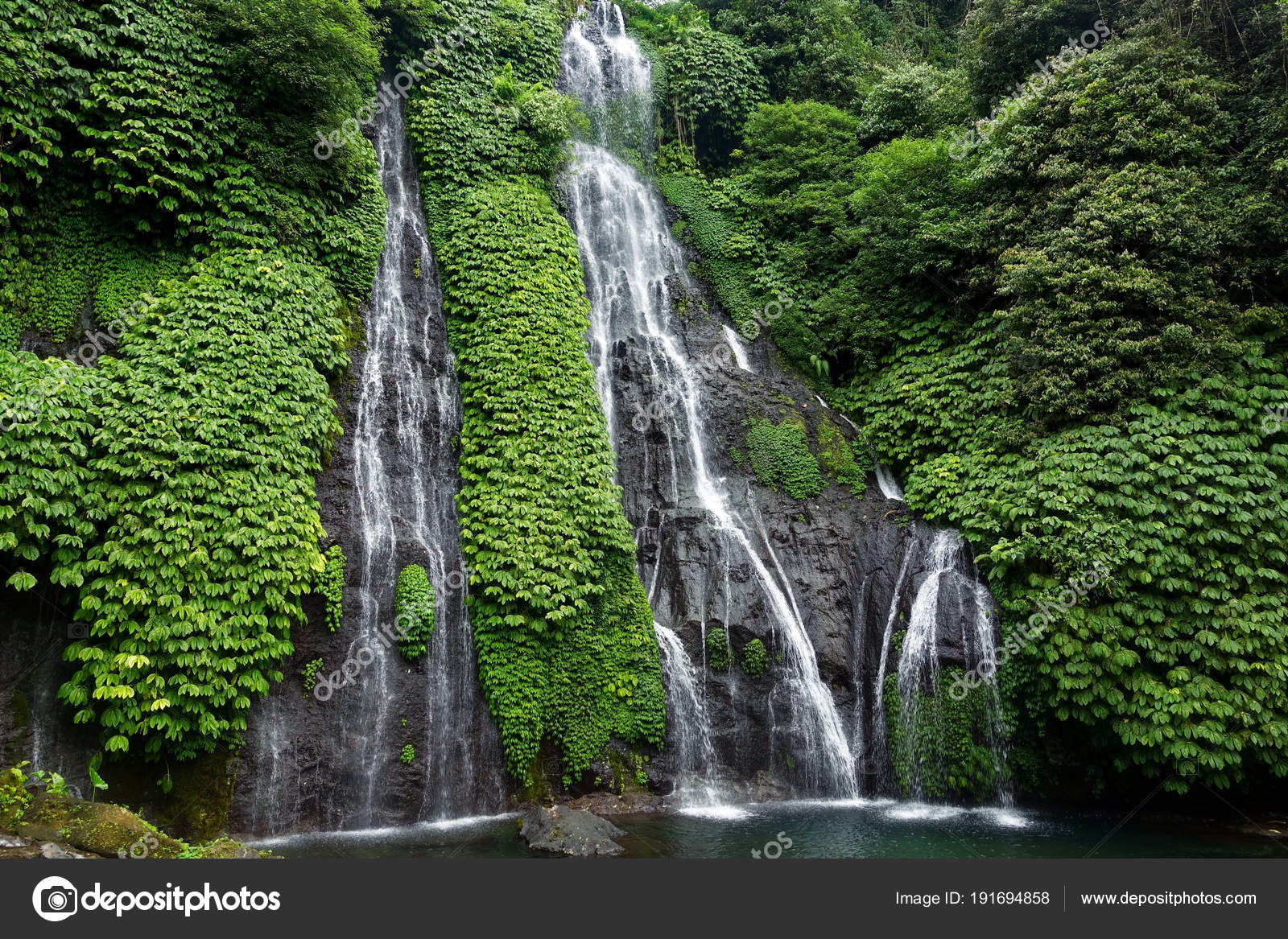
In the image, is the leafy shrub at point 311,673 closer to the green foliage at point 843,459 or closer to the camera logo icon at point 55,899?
the camera logo icon at point 55,899

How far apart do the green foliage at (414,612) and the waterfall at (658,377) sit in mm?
3685

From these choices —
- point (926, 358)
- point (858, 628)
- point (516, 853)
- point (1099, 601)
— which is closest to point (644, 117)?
point (926, 358)

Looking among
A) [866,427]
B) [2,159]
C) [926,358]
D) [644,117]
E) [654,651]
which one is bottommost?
[654,651]

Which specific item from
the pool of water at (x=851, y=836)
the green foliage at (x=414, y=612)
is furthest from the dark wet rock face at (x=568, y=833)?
the green foliage at (x=414, y=612)

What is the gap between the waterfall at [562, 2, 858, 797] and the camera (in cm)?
1102

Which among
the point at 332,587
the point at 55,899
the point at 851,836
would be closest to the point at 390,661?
the point at 332,587

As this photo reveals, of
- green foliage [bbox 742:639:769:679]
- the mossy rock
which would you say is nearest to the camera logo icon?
the mossy rock

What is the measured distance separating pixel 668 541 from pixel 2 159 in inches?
431

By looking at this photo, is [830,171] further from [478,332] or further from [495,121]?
[478,332]

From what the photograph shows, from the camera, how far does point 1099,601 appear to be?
948 cm

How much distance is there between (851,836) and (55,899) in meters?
8.00

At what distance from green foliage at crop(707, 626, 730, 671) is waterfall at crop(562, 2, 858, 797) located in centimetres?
75

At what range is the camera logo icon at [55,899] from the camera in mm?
4906

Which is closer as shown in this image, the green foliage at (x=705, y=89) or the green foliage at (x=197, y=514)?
the green foliage at (x=197, y=514)
